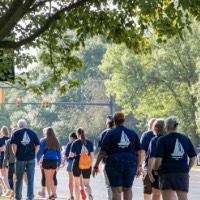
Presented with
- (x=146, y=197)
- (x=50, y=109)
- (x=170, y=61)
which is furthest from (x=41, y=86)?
(x=50, y=109)

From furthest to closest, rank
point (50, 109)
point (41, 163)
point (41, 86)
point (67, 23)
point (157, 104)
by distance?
point (50, 109), point (157, 104), point (41, 163), point (41, 86), point (67, 23)

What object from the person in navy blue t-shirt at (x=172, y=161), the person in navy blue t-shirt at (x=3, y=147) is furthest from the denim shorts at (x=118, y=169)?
the person in navy blue t-shirt at (x=3, y=147)

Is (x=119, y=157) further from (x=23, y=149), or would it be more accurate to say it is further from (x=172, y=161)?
(x=23, y=149)

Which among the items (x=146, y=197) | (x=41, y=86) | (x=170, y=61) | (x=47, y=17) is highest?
(x=170, y=61)

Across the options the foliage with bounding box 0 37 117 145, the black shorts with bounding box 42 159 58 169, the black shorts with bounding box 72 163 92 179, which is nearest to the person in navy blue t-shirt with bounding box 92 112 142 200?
the black shorts with bounding box 72 163 92 179

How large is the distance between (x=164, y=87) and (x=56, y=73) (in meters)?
42.7

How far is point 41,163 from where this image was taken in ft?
65.4

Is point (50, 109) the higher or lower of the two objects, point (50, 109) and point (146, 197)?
the higher

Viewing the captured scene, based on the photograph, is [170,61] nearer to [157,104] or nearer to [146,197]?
[157,104]

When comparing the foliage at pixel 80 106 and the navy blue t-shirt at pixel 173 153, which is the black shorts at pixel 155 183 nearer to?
the navy blue t-shirt at pixel 173 153

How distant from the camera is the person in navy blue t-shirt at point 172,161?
1234cm

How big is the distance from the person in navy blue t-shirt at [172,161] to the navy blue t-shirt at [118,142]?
4.17 ft

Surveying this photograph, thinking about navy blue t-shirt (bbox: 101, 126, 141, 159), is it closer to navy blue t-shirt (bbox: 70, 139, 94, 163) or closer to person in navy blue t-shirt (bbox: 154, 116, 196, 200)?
person in navy blue t-shirt (bbox: 154, 116, 196, 200)

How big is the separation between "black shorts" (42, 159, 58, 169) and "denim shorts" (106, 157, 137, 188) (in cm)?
617
